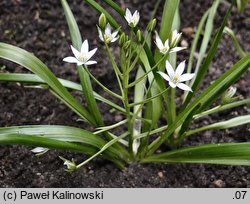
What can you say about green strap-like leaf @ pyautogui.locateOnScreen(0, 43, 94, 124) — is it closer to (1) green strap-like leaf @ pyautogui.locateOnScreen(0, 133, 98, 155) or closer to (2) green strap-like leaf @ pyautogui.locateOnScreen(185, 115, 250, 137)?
(1) green strap-like leaf @ pyautogui.locateOnScreen(0, 133, 98, 155)

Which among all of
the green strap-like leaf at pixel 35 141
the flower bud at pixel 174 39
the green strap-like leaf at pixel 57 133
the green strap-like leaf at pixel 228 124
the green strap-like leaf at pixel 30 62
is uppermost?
the green strap-like leaf at pixel 30 62

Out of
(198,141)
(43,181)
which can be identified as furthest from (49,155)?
(198,141)

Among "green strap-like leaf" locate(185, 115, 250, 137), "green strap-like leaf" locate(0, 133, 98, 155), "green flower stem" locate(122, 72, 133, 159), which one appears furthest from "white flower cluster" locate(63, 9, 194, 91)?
"green strap-like leaf" locate(185, 115, 250, 137)

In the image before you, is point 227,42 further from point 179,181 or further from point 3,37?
point 3,37

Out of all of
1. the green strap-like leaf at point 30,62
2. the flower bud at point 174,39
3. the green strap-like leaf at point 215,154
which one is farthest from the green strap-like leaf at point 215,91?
the green strap-like leaf at point 30,62

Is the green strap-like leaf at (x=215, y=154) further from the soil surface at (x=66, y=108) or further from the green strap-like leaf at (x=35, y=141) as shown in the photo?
the green strap-like leaf at (x=35, y=141)

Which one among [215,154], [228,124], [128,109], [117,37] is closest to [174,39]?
[117,37]

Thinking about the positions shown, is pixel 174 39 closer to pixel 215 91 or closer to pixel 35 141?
pixel 215 91
